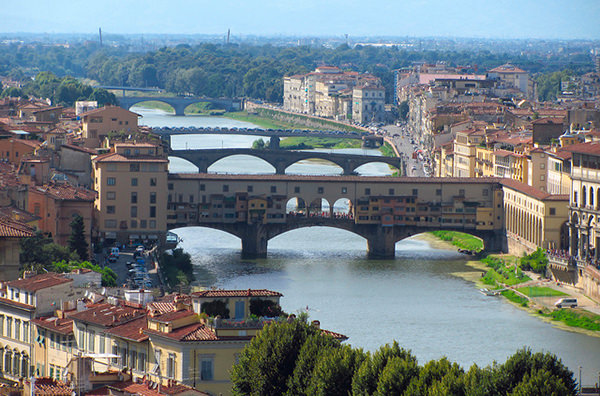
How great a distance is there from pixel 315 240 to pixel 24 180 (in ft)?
44.7

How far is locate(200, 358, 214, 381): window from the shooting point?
2234cm

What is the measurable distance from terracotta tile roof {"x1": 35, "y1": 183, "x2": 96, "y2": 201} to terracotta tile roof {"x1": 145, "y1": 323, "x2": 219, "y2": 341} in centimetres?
2305

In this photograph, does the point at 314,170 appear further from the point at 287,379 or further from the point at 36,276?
the point at 287,379

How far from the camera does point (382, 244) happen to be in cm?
5438

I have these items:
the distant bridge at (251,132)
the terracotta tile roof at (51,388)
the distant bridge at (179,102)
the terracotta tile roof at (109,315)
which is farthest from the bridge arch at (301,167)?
the terracotta tile roof at (51,388)

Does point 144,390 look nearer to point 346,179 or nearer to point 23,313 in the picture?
point 23,313

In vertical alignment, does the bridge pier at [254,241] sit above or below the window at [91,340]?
below

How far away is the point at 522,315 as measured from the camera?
4188 centimetres

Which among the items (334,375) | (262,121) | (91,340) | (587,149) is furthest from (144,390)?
(262,121)

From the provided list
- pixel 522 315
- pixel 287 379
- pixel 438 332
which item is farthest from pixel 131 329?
pixel 522 315

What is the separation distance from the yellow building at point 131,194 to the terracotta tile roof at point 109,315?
26087 millimetres

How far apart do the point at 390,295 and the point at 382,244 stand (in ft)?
33.3

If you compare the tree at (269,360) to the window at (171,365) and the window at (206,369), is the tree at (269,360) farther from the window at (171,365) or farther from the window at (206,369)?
the window at (171,365)

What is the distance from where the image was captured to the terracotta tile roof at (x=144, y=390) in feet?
66.9
